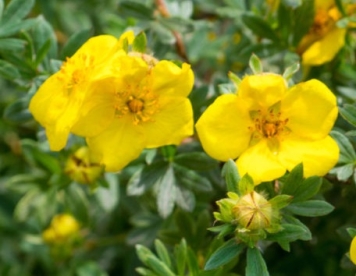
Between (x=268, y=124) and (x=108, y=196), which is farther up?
(x=268, y=124)

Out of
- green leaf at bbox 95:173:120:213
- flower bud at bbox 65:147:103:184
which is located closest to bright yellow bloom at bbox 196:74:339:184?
flower bud at bbox 65:147:103:184

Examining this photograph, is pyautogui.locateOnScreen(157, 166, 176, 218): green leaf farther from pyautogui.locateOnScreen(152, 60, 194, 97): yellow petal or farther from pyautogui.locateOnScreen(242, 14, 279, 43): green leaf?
pyautogui.locateOnScreen(242, 14, 279, 43): green leaf

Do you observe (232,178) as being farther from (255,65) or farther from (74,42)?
(74,42)

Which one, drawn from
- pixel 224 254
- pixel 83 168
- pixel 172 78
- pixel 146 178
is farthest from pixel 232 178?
pixel 83 168

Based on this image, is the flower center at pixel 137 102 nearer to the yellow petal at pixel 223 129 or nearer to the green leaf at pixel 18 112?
the yellow petal at pixel 223 129

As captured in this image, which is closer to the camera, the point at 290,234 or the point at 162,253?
the point at 290,234

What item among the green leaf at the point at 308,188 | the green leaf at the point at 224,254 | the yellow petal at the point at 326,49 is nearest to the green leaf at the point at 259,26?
the yellow petal at the point at 326,49
